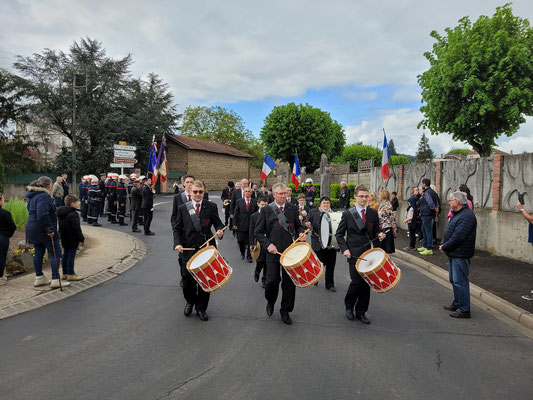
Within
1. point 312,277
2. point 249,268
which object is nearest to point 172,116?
point 249,268

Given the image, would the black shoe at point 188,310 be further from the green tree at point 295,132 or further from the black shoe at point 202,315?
the green tree at point 295,132

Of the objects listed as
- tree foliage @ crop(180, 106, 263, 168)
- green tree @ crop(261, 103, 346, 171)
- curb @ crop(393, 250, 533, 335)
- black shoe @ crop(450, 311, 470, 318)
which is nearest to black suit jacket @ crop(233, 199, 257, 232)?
curb @ crop(393, 250, 533, 335)

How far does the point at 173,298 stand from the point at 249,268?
2453 mm

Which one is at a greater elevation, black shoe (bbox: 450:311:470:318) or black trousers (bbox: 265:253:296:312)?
black trousers (bbox: 265:253:296:312)

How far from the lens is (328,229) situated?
6289 mm

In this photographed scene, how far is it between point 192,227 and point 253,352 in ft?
6.52

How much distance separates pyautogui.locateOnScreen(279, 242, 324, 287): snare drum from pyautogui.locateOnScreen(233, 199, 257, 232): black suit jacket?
4.12m

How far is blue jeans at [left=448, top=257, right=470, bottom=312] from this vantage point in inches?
212

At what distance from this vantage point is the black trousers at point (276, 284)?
5.03 metres

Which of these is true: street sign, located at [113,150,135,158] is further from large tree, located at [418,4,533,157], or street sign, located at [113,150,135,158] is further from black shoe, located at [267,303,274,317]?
large tree, located at [418,4,533,157]

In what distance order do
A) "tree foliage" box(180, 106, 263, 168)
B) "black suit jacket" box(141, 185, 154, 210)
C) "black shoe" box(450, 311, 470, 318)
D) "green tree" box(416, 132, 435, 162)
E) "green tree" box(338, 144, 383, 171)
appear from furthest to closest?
"green tree" box(416, 132, 435, 162), "tree foliage" box(180, 106, 263, 168), "green tree" box(338, 144, 383, 171), "black suit jacket" box(141, 185, 154, 210), "black shoe" box(450, 311, 470, 318)

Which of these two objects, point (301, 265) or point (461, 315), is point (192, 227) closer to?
point (301, 265)

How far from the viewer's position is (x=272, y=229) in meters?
5.30

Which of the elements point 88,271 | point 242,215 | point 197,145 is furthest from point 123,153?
point 197,145
